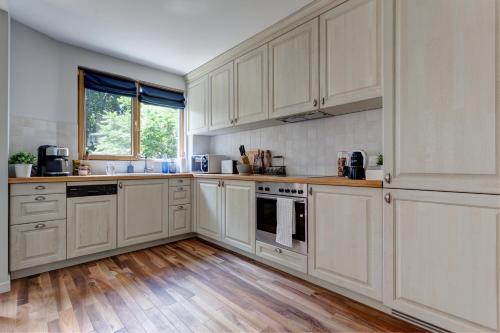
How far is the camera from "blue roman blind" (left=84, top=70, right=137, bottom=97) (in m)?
3.08

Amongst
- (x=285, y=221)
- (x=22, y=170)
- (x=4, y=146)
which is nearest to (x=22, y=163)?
(x=22, y=170)

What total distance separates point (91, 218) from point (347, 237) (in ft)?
7.96

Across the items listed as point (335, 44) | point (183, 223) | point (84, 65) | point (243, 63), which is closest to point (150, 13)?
point (243, 63)

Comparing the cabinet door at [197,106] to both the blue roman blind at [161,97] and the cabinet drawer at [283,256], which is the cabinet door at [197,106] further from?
the cabinet drawer at [283,256]

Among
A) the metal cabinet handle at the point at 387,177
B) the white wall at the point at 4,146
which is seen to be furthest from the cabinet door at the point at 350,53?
the white wall at the point at 4,146

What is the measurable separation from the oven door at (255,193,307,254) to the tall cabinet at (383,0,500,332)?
2.12ft

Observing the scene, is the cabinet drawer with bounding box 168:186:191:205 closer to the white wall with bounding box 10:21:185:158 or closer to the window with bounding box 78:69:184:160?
the window with bounding box 78:69:184:160

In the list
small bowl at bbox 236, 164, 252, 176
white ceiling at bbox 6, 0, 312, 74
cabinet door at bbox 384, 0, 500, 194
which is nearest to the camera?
cabinet door at bbox 384, 0, 500, 194

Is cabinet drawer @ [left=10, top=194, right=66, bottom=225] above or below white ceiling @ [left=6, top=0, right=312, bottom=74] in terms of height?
below

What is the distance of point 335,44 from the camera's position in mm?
2057

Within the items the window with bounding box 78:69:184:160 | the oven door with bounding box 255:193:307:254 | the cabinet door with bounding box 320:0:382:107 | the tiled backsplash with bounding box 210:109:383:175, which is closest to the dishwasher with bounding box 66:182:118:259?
the window with bounding box 78:69:184:160

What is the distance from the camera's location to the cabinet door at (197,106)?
11.6 ft

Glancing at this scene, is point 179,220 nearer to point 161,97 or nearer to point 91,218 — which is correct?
point 91,218

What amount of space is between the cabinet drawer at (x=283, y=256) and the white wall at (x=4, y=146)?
2.05 m
